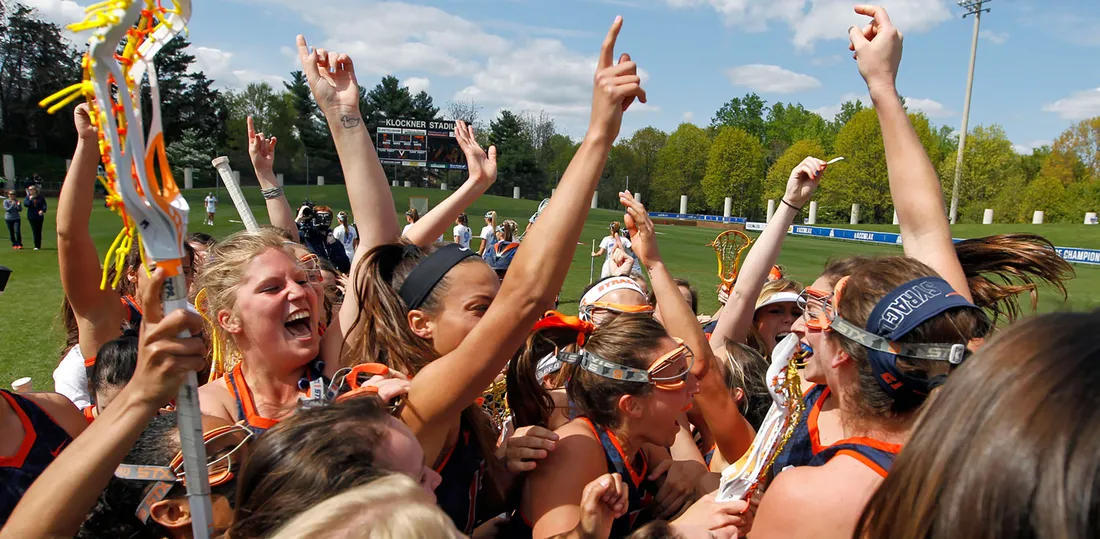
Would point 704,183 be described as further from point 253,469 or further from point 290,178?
point 253,469

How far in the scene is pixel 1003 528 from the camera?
1006 mm

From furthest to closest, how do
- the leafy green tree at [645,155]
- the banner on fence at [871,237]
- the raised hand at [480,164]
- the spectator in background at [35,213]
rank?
the leafy green tree at [645,155], the banner on fence at [871,237], the spectator in background at [35,213], the raised hand at [480,164]

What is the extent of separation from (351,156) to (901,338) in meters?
2.21

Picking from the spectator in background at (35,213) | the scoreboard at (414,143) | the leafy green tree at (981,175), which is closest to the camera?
the spectator in background at (35,213)

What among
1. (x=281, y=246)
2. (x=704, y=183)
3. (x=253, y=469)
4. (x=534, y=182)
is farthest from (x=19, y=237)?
(x=704, y=183)

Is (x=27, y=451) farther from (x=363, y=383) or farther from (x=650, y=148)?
(x=650, y=148)

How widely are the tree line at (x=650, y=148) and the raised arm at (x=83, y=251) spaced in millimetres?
47273

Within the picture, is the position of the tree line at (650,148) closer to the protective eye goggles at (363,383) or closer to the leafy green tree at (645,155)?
the leafy green tree at (645,155)

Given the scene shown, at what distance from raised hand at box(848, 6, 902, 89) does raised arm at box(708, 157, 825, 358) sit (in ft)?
2.64

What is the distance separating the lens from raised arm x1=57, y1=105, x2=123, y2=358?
2.30 m

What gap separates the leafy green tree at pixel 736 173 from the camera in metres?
75.1

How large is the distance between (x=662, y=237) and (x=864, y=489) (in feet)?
134

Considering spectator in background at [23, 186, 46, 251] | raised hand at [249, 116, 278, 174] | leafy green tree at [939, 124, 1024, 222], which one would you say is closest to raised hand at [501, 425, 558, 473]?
raised hand at [249, 116, 278, 174]

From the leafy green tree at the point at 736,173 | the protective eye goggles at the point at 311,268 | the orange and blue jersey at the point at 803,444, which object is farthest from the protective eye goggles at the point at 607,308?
the leafy green tree at the point at 736,173
